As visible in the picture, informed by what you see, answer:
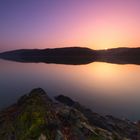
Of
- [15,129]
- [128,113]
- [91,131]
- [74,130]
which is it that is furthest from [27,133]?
[128,113]

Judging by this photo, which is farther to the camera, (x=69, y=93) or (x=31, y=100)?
(x=69, y=93)

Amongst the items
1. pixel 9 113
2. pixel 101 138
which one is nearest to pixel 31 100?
Result: pixel 9 113

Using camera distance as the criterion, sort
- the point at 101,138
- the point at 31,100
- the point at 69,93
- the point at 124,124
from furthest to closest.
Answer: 1. the point at 69,93
2. the point at 124,124
3. the point at 31,100
4. the point at 101,138

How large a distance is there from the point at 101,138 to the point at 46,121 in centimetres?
352

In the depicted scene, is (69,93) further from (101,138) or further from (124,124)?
(101,138)

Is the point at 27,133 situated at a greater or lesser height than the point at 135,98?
greater

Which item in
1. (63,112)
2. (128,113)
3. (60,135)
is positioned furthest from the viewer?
(128,113)

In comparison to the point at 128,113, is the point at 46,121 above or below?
above

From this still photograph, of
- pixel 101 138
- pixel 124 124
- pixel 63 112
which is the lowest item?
pixel 124 124

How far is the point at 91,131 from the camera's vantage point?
49.7 ft

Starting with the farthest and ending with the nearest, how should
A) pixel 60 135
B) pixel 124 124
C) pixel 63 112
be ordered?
pixel 124 124
pixel 63 112
pixel 60 135

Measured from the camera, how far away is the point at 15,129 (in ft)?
48.6

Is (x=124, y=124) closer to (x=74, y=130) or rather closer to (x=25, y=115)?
(x=74, y=130)

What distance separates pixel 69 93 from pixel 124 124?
27610 millimetres
